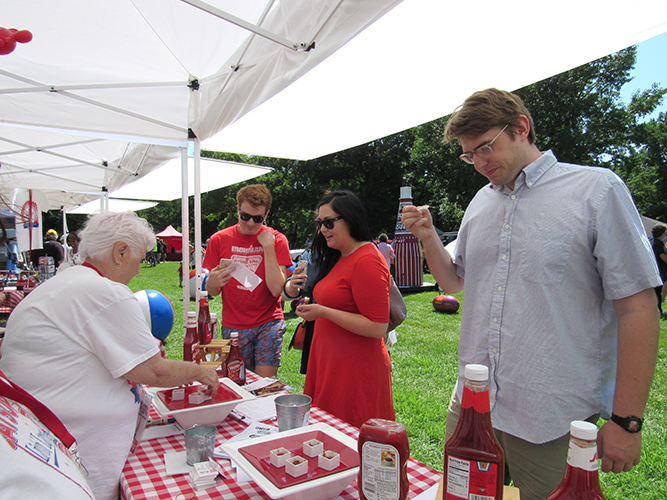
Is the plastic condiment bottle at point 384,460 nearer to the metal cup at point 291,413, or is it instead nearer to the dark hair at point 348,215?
the metal cup at point 291,413

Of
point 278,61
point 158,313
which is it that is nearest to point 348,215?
point 278,61

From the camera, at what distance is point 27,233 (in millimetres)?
6926

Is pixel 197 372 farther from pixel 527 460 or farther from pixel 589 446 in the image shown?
pixel 589 446

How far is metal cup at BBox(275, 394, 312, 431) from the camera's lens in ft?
5.02

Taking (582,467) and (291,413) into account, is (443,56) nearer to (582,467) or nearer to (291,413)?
A: (291,413)

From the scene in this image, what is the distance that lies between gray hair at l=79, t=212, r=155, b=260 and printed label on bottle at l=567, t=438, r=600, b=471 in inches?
67.3

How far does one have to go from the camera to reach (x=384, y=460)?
0.98m

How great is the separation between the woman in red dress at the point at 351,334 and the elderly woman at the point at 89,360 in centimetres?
86

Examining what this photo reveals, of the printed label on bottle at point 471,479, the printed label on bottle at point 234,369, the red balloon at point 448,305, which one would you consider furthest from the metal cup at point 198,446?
the red balloon at point 448,305

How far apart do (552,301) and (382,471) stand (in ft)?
2.54

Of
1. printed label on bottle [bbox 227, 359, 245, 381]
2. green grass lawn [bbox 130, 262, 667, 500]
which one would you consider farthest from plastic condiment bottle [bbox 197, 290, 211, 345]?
green grass lawn [bbox 130, 262, 667, 500]

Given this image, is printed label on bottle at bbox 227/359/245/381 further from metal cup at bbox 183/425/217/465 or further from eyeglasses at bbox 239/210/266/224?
eyeglasses at bbox 239/210/266/224

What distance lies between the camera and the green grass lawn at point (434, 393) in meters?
3.00

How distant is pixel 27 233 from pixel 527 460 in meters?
7.98
